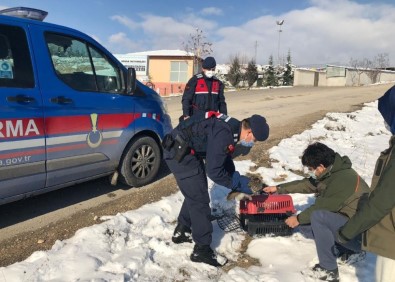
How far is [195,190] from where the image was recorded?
322 centimetres

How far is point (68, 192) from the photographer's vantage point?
16.3 ft

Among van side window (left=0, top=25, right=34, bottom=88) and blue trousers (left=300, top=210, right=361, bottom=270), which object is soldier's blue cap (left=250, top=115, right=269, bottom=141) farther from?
van side window (left=0, top=25, right=34, bottom=88)

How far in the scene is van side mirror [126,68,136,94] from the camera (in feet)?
15.1

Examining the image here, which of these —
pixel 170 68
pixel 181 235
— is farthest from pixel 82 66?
pixel 170 68

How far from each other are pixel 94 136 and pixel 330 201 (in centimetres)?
260

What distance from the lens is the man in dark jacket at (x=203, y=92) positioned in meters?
5.58

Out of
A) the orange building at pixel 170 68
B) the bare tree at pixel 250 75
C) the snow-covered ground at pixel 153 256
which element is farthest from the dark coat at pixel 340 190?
the bare tree at pixel 250 75

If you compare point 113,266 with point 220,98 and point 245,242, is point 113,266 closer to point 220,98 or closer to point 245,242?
point 245,242

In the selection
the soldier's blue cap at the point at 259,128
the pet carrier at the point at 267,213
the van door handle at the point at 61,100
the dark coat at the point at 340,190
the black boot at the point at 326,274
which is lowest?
the black boot at the point at 326,274

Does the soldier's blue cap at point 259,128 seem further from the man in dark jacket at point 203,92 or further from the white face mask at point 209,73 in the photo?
the white face mask at point 209,73

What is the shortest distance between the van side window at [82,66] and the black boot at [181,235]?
6.13 ft

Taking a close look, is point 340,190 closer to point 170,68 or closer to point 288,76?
point 170,68

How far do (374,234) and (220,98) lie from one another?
3991mm

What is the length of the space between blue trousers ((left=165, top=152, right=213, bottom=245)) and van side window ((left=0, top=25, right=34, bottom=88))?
157cm
